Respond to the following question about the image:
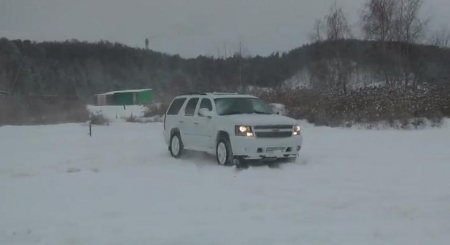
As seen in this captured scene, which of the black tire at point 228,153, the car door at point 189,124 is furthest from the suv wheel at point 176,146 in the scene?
the black tire at point 228,153

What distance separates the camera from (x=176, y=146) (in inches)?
562

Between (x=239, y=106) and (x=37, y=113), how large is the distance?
27874 millimetres

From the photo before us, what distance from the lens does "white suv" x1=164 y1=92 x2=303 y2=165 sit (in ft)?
38.9

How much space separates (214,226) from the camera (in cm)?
662

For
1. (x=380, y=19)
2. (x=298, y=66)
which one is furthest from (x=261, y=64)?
(x=380, y=19)

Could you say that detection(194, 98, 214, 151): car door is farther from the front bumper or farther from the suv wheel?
the front bumper

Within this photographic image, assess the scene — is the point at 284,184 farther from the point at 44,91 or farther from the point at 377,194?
→ the point at 44,91

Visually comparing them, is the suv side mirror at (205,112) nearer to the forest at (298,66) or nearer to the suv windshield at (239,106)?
the suv windshield at (239,106)

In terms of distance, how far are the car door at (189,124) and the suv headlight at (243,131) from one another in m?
1.91

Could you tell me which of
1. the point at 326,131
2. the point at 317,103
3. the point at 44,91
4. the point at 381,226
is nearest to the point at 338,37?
the point at 317,103

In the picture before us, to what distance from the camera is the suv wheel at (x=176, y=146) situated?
14.1m

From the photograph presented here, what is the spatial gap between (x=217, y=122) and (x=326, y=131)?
32.0 ft

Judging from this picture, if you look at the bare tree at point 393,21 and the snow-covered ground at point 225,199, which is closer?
the snow-covered ground at point 225,199

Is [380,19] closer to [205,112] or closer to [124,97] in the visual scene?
[205,112]
